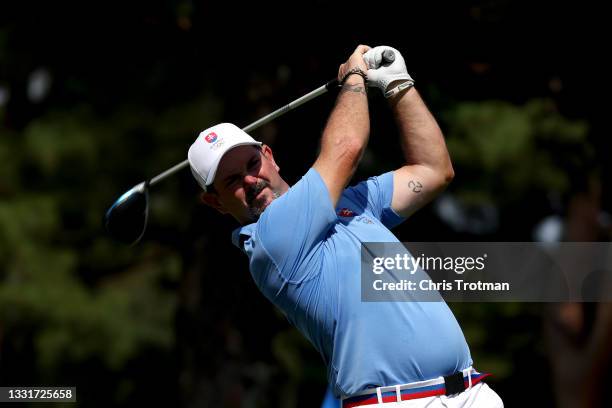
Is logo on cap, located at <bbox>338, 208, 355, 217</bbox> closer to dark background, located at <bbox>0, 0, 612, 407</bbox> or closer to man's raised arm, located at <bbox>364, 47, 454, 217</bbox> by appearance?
man's raised arm, located at <bbox>364, 47, 454, 217</bbox>

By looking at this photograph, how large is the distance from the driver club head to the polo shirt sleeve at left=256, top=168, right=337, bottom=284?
232cm

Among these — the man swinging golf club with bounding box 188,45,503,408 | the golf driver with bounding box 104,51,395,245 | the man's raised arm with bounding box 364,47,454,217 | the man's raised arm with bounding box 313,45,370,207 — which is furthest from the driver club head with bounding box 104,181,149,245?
the man's raised arm with bounding box 313,45,370,207

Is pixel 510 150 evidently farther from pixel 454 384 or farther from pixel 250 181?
pixel 454 384

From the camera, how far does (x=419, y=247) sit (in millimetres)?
8781

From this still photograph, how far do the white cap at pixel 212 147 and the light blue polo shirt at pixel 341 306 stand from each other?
39 centimetres

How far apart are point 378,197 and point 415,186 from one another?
18cm

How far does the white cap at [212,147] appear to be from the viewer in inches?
183

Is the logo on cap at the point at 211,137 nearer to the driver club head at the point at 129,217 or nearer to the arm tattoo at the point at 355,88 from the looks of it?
the arm tattoo at the point at 355,88

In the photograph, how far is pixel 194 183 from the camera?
36.0 ft

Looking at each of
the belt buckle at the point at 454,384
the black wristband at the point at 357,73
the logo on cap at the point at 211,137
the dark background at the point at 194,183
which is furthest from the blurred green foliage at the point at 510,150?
the belt buckle at the point at 454,384

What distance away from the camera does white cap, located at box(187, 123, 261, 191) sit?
465 centimetres

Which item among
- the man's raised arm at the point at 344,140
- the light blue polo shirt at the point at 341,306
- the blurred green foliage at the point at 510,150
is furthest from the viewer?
the blurred green foliage at the point at 510,150

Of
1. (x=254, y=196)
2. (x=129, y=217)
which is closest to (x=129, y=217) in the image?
(x=129, y=217)

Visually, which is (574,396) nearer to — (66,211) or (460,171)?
(460,171)
